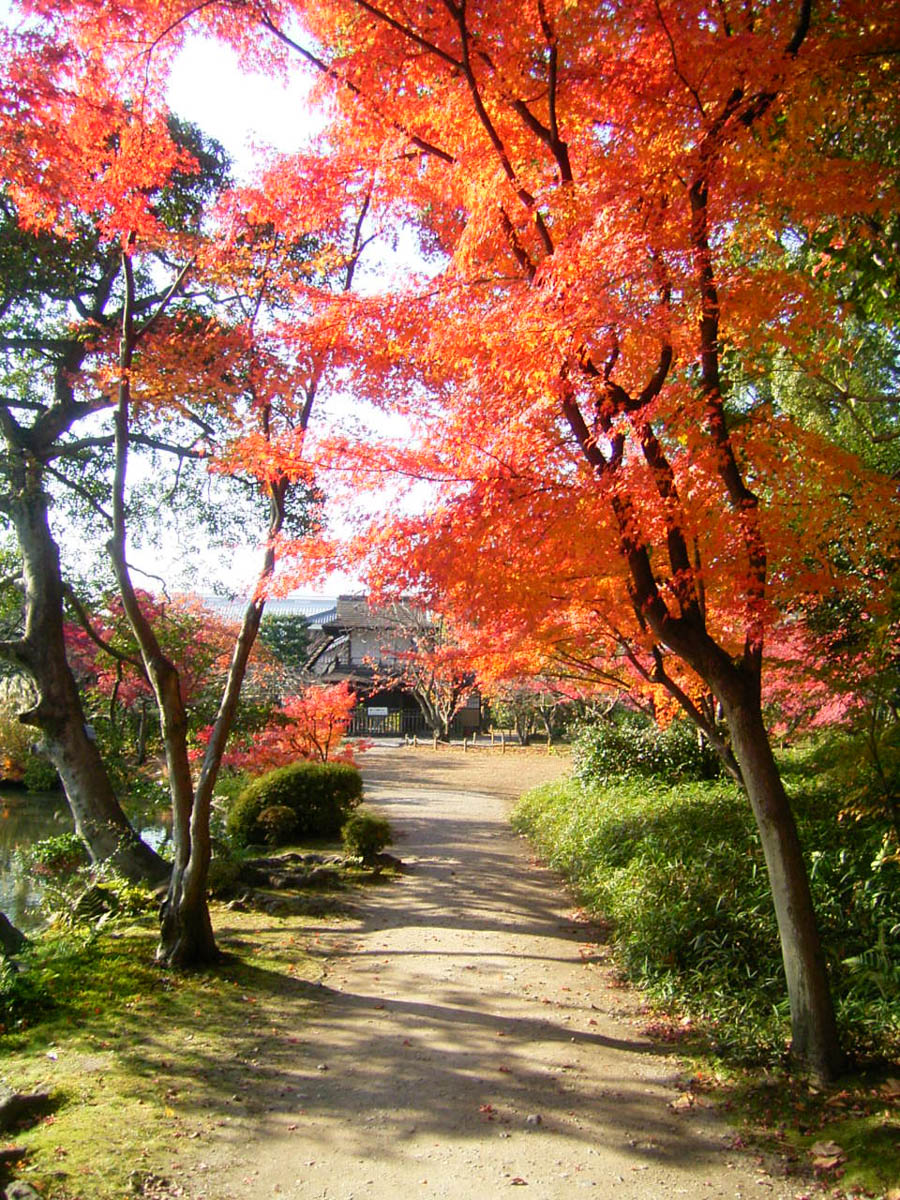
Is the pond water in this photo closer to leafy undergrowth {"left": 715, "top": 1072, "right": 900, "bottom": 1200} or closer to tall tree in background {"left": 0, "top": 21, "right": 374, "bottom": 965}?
tall tree in background {"left": 0, "top": 21, "right": 374, "bottom": 965}

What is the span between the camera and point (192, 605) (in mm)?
14234

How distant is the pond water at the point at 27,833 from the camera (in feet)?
29.9

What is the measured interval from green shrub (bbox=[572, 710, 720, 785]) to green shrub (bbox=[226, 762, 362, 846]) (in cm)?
382

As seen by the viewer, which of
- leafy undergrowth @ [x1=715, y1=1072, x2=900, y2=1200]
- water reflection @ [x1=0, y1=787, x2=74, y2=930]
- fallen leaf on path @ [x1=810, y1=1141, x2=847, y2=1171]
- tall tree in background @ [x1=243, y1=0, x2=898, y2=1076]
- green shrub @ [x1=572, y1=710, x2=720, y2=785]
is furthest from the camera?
green shrub @ [x1=572, y1=710, x2=720, y2=785]

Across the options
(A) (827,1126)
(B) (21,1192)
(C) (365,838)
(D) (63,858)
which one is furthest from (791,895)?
(D) (63,858)

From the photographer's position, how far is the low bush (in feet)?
15.1

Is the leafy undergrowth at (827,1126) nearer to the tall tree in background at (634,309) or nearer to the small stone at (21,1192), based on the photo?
the tall tree in background at (634,309)

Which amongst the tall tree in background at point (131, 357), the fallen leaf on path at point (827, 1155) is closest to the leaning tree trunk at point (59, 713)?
the tall tree in background at point (131, 357)

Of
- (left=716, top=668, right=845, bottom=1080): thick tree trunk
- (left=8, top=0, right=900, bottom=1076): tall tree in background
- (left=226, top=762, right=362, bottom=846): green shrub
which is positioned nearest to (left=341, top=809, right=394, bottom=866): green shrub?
(left=226, top=762, right=362, bottom=846): green shrub

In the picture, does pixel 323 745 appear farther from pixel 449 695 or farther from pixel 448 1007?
pixel 449 695

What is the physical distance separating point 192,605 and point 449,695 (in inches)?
577

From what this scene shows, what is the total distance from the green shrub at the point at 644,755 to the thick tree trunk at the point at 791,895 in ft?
23.3

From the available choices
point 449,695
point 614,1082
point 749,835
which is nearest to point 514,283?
point 614,1082

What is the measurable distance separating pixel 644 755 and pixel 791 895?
820 cm
